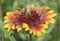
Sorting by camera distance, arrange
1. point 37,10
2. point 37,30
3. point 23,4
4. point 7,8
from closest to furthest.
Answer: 1. point 37,30
2. point 37,10
3. point 23,4
4. point 7,8

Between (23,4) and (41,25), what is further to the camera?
(23,4)

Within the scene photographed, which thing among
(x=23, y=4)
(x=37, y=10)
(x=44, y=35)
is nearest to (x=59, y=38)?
(x=44, y=35)

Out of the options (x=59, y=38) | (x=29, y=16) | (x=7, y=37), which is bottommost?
(x=59, y=38)

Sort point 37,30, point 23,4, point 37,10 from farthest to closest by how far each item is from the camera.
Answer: point 23,4 → point 37,10 → point 37,30

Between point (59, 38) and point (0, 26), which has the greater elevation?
point (0, 26)

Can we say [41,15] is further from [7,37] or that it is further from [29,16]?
[7,37]

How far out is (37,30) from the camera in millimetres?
1355

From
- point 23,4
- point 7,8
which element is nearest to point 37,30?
point 23,4

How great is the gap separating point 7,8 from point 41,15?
77 centimetres

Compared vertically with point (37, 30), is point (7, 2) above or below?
above

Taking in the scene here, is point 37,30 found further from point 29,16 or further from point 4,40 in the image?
point 4,40

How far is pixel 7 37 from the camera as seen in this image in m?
1.45

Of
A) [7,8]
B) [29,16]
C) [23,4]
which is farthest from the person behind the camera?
[7,8]

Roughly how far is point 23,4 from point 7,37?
663 millimetres
